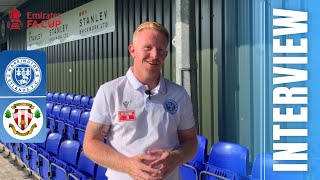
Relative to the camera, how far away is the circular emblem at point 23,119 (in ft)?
19.0

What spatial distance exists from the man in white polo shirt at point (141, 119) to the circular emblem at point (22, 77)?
5.15m

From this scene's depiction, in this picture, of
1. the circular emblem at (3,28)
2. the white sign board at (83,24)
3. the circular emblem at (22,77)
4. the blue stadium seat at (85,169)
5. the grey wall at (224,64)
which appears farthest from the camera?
the circular emblem at (3,28)

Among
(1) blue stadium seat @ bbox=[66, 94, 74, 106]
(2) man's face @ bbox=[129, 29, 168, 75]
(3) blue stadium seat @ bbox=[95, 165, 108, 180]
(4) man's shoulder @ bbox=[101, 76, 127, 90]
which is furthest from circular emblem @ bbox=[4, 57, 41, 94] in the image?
(2) man's face @ bbox=[129, 29, 168, 75]

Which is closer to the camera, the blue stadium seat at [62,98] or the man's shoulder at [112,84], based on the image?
the man's shoulder at [112,84]

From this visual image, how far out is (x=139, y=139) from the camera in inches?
60.8

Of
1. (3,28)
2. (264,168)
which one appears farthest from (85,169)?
(3,28)

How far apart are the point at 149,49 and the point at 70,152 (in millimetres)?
2760

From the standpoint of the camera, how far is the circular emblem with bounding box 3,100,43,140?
5.80m

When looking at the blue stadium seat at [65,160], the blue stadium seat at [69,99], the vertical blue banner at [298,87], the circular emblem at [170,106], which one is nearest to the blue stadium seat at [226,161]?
the vertical blue banner at [298,87]

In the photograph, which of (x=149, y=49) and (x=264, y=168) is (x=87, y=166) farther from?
(x=149, y=49)

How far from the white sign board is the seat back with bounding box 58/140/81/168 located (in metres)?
5.80

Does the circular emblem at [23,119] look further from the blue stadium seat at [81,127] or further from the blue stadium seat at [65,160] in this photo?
the blue stadium seat at [65,160]

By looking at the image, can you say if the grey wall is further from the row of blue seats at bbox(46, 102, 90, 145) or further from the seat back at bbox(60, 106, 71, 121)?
the seat back at bbox(60, 106, 71, 121)

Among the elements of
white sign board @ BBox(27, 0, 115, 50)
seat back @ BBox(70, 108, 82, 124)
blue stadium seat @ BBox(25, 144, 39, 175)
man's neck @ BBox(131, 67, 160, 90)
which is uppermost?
white sign board @ BBox(27, 0, 115, 50)
